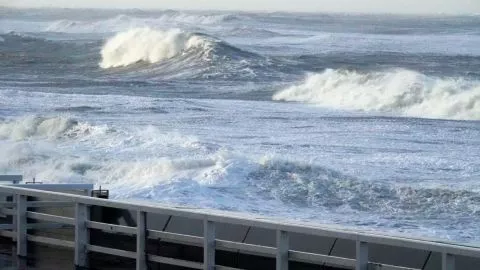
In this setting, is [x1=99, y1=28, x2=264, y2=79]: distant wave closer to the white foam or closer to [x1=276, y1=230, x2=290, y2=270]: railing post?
the white foam

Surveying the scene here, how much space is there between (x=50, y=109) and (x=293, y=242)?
2209 cm

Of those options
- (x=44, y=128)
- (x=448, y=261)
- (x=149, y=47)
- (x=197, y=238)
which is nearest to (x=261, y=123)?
(x=44, y=128)

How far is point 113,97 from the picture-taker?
3372 centimetres

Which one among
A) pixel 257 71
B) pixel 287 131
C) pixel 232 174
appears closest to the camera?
pixel 232 174

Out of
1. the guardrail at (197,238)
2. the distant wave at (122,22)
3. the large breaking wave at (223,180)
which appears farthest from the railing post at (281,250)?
the distant wave at (122,22)

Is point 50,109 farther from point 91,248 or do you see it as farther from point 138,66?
point 91,248

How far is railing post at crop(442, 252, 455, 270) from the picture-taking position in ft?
20.3

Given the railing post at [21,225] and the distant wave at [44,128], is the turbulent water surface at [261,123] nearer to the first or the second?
the distant wave at [44,128]

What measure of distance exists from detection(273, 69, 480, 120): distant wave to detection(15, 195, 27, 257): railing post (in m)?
22.8

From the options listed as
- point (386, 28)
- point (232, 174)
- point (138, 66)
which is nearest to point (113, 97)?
point (138, 66)

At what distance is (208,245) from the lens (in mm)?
7227

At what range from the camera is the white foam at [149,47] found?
153ft

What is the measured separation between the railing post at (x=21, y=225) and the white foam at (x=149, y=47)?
120 ft

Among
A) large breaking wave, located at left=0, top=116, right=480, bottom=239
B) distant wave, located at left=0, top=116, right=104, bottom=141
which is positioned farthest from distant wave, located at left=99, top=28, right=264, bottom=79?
large breaking wave, located at left=0, top=116, right=480, bottom=239
